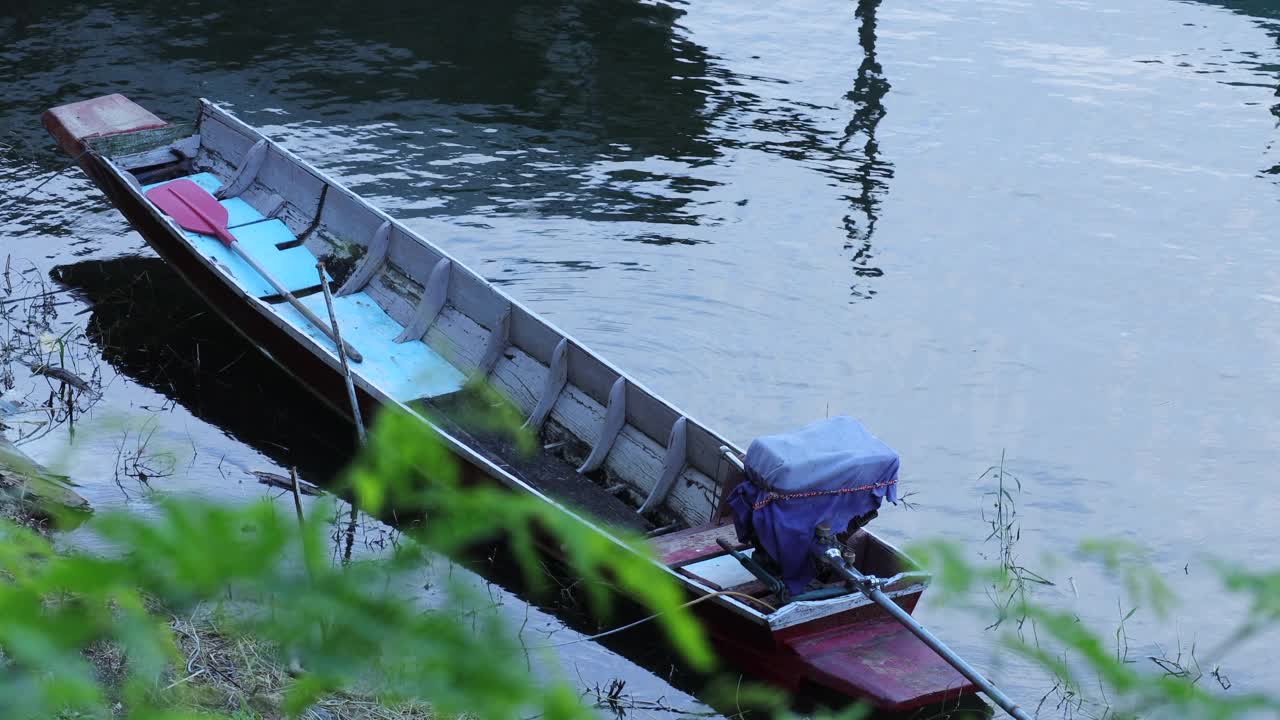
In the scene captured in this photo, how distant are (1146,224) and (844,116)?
195 inches

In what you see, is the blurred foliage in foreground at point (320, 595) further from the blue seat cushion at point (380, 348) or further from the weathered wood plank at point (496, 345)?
the weathered wood plank at point (496, 345)

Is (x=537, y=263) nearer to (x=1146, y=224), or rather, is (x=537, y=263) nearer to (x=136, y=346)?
(x=136, y=346)

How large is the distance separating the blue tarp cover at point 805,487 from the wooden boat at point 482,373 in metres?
0.35

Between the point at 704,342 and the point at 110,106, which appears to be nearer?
the point at 704,342

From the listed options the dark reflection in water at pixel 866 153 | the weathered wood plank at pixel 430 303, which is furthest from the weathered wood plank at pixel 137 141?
the dark reflection in water at pixel 866 153

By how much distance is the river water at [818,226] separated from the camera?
414 inches

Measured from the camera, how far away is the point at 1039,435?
36.8ft

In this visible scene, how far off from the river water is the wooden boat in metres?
0.83

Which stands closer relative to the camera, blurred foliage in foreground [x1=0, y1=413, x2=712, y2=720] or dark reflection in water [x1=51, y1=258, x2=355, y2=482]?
blurred foliage in foreground [x1=0, y1=413, x2=712, y2=720]

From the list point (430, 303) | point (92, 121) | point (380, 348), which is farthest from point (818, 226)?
point (92, 121)

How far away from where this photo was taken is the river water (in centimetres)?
1051

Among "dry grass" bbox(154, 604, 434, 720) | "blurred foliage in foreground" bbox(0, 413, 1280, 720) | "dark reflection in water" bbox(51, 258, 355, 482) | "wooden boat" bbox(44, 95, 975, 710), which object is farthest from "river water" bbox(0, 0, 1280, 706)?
"blurred foliage in foreground" bbox(0, 413, 1280, 720)

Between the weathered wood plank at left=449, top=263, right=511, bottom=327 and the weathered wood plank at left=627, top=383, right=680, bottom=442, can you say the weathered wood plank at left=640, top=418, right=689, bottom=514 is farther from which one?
the weathered wood plank at left=449, top=263, right=511, bottom=327

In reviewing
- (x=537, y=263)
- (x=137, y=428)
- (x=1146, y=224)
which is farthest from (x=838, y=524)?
(x=1146, y=224)
